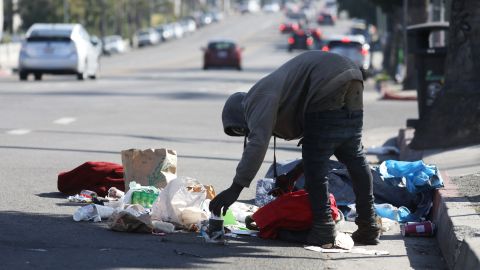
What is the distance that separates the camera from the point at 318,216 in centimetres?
895

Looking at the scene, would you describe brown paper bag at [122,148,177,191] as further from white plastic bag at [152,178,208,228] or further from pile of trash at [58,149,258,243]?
white plastic bag at [152,178,208,228]

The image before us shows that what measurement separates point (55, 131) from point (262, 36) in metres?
100

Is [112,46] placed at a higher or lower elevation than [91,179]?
lower

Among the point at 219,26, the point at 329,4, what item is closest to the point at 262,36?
the point at 219,26

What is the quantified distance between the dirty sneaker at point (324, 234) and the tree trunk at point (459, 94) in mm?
6609

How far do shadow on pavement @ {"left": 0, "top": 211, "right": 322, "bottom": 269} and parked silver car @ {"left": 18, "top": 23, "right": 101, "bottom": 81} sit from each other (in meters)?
27.4

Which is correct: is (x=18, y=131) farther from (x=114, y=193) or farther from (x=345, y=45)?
(x=345, y=45)

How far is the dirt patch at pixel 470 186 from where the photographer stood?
10023 mm

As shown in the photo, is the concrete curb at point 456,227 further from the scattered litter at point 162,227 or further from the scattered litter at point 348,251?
the scattered litter at point 162,227

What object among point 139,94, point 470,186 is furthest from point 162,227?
point 139,94

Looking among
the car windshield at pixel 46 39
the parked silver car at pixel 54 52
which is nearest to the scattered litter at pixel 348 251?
the parked silver car at pixel 54 52

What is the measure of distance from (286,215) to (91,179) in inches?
115

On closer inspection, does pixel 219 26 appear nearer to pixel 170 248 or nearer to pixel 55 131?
pixel 55 131

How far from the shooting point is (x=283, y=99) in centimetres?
874
